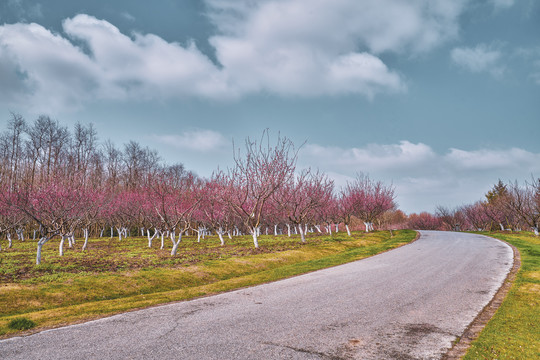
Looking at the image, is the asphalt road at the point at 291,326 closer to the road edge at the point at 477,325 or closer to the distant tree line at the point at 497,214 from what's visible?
the road edge at the point at 477,325

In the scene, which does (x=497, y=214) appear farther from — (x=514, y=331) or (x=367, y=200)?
(x=514, y=331)

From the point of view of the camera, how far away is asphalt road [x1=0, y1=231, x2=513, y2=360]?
19.1 feet

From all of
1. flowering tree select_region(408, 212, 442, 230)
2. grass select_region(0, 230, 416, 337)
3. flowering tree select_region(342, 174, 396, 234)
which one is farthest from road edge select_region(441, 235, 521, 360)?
flowering tree select_region(408, 212, 442, 230)

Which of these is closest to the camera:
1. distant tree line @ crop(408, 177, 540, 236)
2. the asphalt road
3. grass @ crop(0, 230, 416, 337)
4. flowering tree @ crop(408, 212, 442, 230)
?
the asphalt road

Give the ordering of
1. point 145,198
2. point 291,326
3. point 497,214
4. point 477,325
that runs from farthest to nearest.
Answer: point 497,214 → point 145,198 → point 477,325 → point 291,326

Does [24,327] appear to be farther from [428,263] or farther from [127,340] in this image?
[428,263]

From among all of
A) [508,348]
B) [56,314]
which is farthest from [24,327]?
[508,348]

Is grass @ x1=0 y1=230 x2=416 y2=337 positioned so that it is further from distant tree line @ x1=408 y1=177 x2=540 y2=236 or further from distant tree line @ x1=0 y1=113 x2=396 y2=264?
distant tree line @ x1=408 y1=177 x2=540 y2=236

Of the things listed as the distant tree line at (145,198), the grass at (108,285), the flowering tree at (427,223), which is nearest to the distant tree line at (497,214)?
the flowering tree at (427,223)

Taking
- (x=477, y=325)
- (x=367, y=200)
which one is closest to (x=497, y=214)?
(x=367, y=200)

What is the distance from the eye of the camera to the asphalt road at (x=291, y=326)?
581 cm

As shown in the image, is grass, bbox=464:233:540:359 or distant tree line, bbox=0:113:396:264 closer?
grass, bbox=464:233:540:359

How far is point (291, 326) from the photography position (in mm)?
7137

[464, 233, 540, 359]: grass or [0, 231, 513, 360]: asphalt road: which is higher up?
[0, 231, 513, 360]: asphalt road
